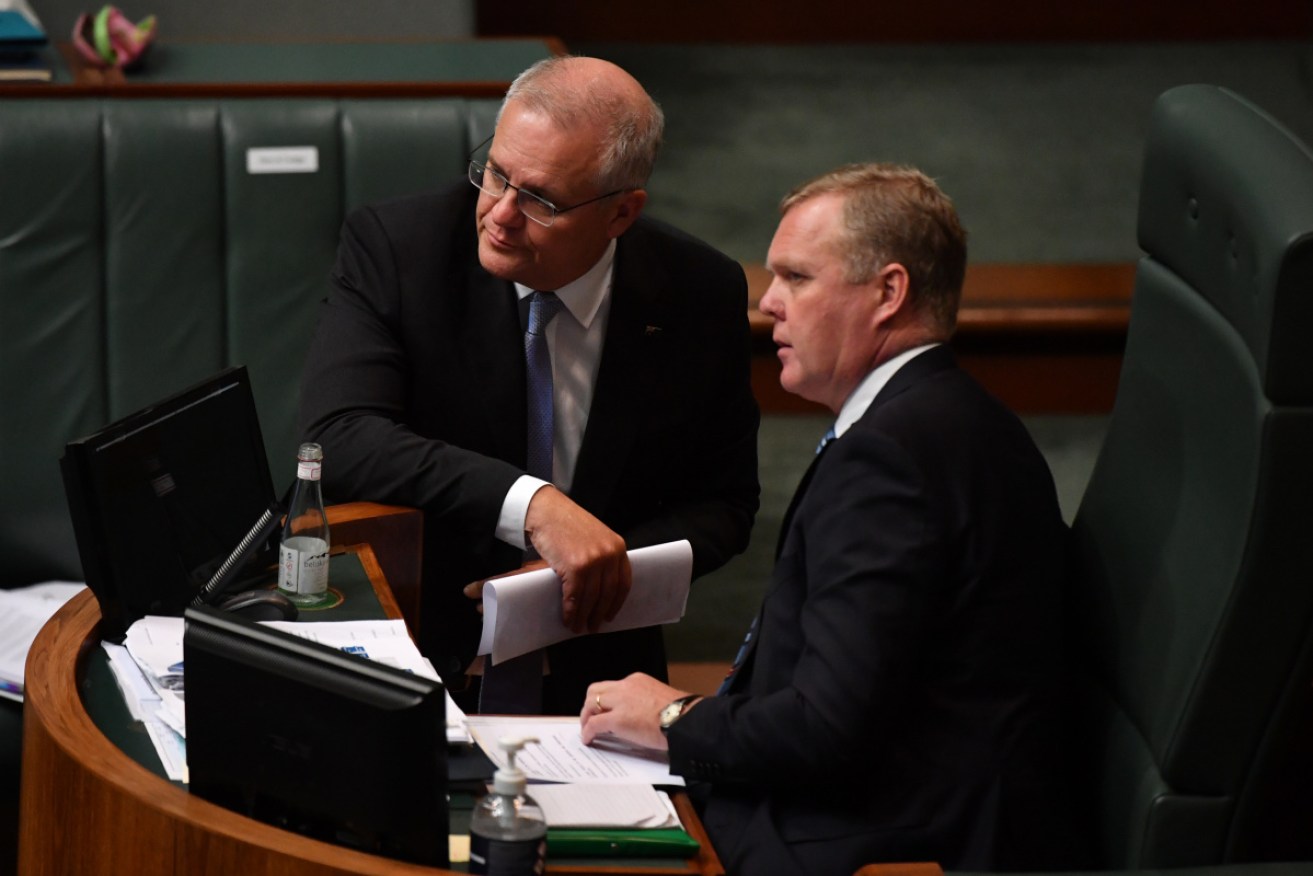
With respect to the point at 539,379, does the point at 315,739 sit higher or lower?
higher

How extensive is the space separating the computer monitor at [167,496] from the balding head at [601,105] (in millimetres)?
561

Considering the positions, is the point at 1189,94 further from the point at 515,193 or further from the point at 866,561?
the point at 515,193

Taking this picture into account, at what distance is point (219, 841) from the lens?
1454mm

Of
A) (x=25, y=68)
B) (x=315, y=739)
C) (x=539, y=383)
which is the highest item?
(x=25, y=68)

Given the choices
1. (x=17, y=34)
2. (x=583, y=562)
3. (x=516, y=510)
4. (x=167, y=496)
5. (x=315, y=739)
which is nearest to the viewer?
(x=315, y=739)

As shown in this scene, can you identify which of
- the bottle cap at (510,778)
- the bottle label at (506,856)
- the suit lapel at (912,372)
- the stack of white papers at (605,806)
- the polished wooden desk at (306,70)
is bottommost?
the stack of white papers at (605,806)

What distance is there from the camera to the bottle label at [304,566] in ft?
6.59

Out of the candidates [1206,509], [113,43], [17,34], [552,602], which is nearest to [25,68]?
[17,34]

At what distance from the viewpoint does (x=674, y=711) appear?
177 centimetres

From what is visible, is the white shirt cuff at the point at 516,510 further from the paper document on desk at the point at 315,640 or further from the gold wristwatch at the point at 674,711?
the gold wristwatch at the point at 674,711

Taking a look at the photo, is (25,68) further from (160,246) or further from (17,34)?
(160,246)

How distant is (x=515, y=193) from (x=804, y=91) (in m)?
3.44

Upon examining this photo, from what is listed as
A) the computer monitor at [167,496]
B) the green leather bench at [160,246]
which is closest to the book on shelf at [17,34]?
the green leather bench at [160,246]

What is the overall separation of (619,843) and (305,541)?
2.13ft
